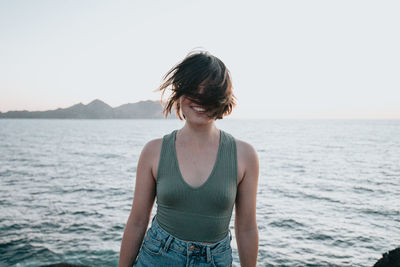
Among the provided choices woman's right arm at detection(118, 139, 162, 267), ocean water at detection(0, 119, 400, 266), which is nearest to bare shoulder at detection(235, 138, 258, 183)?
woman's right arm at detection(118, 139, 162, 267)

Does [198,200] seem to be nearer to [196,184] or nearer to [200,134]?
[196,184]

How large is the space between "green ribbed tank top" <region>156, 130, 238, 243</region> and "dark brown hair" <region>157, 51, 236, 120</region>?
0.37 meters

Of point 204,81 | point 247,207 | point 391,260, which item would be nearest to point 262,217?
point 391,260

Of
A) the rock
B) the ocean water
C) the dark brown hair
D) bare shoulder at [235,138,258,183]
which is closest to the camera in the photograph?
the dark brown hair

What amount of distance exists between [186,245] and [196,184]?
16.6 inches

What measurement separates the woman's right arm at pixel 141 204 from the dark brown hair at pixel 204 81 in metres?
0.45

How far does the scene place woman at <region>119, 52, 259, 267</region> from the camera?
1.97 meters

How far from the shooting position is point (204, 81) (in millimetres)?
1938

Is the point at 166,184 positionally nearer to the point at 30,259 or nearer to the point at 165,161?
the point at 165,161

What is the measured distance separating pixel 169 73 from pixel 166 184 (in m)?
0.77

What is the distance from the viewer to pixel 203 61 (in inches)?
76.7

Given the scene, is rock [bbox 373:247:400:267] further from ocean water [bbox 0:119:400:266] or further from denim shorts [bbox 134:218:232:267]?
ocean water [bbox 0:119:400:266]

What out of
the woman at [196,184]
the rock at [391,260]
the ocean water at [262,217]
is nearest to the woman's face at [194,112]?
the woman at [196,184]

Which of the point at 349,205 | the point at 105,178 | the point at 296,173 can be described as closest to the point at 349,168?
the point at 296,173
